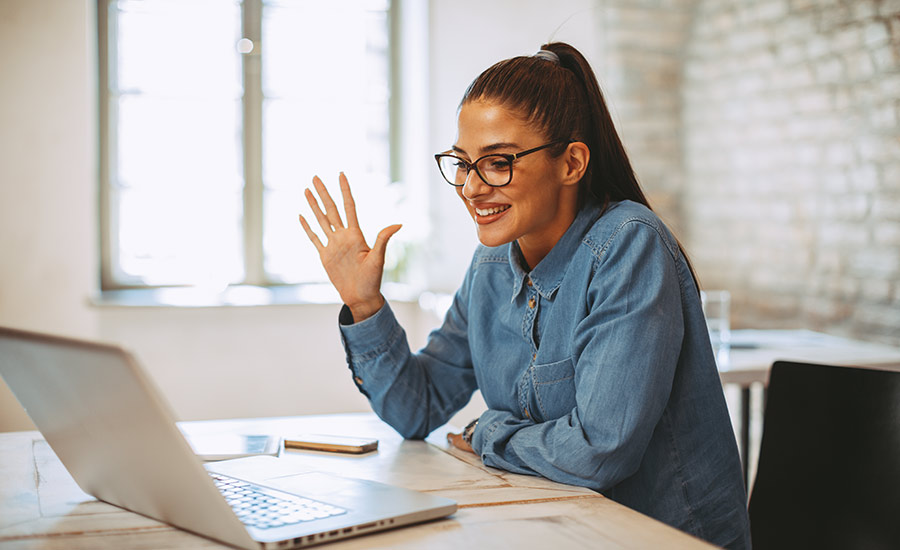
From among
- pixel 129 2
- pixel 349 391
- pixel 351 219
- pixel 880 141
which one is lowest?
pixel 349 391

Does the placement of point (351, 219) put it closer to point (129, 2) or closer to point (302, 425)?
point (302, 425)

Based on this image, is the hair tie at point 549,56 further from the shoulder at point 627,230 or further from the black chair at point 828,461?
the black chair at point 828,461

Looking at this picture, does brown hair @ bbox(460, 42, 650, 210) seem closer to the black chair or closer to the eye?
the eye

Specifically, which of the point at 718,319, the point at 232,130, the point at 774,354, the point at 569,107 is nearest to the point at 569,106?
the point at 569,107

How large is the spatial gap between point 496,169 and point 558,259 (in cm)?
18

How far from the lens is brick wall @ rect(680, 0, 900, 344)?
303 cm

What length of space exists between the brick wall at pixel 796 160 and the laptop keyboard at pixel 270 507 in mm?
2614

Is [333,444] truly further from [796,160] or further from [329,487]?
[796,160]

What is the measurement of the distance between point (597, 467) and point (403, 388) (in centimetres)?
44

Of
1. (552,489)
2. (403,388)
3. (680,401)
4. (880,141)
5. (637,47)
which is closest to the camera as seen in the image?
(552,489)

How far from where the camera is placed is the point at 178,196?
4258mm

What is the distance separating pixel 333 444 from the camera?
1.36 m

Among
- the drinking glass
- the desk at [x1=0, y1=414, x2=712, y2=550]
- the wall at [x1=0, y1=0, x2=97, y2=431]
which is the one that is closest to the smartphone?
the desk at [x1=0, y1=414, x2=712, y2=550]

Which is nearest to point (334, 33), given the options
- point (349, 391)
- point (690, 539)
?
point (349, 391)
